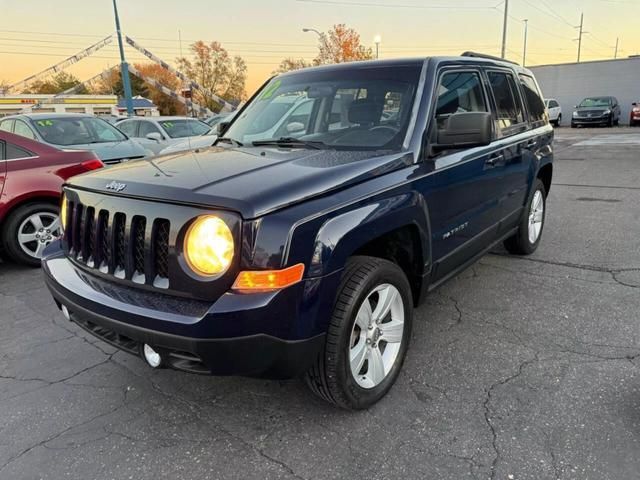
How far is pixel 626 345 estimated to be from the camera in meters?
3.26

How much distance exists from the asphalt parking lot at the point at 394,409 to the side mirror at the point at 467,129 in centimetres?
139

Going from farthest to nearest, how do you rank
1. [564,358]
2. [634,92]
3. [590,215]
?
[634,92] < [590,215] < [564,358]

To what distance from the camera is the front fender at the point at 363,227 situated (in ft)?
7.16

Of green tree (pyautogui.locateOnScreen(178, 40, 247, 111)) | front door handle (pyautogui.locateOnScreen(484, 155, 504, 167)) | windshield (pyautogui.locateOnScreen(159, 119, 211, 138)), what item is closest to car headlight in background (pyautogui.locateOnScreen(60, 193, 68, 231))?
front door handle (pyautogui.locateOnScreen(484, 155, 504, 167))

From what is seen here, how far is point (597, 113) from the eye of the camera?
26.6 m

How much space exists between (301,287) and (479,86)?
8.37 ft

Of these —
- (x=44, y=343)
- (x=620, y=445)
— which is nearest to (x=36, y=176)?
(x=44, y=343)

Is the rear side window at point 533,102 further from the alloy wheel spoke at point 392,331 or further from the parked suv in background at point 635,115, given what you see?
the parked suv in background at point 635,115

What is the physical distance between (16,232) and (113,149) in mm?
3374

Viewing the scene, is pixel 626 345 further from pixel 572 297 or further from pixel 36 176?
pixel 36 176

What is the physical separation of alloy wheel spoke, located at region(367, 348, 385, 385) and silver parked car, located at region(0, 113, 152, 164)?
22.0ft

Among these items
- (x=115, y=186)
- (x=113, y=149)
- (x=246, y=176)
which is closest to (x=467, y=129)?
(x=246, y=176)

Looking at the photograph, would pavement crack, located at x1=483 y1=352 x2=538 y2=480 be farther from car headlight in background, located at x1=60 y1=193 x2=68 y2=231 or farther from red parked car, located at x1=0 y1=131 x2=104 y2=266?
red parked car, located at x1=0 y1=131 x2=104 y2=266

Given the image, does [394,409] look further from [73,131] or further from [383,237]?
[73,131]
